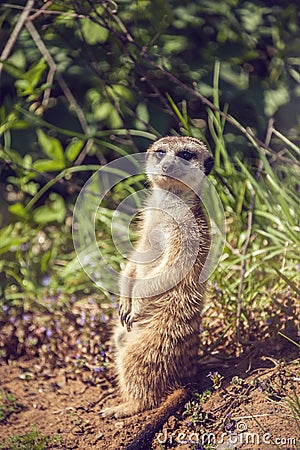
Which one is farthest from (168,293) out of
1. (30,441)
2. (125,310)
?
(30,441)

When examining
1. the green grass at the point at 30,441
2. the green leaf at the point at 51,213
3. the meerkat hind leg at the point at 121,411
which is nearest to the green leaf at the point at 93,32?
the green leaf at the point at 51,213

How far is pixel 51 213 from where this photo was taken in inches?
190

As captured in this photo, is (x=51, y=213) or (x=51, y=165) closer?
(x=51, y=165)

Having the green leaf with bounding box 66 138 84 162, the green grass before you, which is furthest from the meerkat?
the green leaf with bounding box 66 138 84 162

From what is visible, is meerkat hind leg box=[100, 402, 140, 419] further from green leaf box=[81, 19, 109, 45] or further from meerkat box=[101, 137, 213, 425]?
green leaf box=[81, 19, 109, 45]

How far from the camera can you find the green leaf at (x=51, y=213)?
4.77 metres

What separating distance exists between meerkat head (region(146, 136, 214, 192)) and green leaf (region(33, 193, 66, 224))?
65.6 inches

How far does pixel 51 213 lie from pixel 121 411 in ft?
6.39

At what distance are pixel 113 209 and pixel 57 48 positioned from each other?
1.19 meters

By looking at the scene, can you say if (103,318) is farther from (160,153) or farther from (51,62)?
(51,62)

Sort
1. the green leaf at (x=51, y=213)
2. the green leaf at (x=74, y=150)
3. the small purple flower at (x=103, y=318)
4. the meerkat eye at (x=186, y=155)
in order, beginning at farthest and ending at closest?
the green leaf at (x=51, y=213)
the green leaf at (x=74, y=150)
the small purple flower at (x=103, y=318)
the meerkat eye at (x=186, y=155)

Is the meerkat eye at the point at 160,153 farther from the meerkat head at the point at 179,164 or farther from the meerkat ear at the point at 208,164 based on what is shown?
the meerkat ear at the point at 208,164

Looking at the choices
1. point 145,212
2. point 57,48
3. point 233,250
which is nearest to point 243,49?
point 57,48

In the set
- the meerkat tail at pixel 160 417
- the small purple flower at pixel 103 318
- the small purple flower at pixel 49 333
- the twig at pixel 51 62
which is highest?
the twig at pixel 51 62
